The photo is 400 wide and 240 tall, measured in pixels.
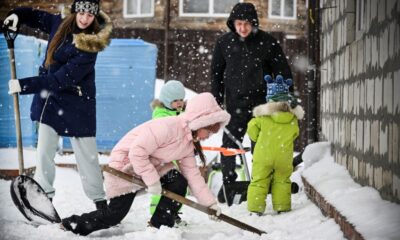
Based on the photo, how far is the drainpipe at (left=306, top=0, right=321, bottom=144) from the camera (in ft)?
24.0

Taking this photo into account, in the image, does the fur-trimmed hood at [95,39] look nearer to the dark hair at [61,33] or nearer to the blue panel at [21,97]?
the dark hair at [61,33]

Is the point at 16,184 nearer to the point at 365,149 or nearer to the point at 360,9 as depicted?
the point at 365,149

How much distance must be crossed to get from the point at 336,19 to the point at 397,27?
266 cm

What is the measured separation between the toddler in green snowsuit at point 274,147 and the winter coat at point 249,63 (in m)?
0.55

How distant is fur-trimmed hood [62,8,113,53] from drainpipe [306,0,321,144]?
9.65 feet

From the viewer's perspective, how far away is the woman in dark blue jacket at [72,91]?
16.5 ft

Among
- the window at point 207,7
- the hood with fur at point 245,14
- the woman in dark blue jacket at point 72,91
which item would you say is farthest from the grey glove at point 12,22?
the window at point 207,7

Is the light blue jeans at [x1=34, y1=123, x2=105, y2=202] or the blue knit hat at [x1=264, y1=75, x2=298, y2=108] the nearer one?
the light blue jeans at [x1=34, y1=123, x2=105, y2=202]

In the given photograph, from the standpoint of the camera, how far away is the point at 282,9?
57.4ft

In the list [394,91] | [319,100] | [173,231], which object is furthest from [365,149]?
[319,100]

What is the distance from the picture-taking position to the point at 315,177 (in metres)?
5.80

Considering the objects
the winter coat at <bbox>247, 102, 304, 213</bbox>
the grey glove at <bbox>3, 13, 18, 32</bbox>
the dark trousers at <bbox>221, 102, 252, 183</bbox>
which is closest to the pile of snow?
the winter coat at <bbox>247, 102, 304, 213</bbox>

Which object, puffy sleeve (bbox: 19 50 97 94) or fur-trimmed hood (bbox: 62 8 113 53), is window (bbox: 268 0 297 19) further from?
puffy sleeve (bbox: 19 50 97 94)

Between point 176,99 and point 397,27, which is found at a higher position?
point 397,27
